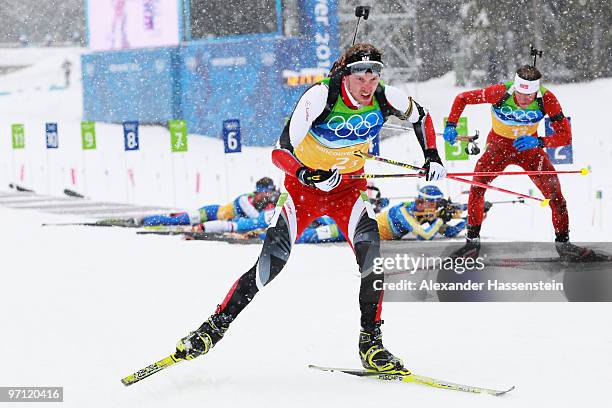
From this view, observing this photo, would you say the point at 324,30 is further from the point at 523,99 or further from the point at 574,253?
the point at 574,253

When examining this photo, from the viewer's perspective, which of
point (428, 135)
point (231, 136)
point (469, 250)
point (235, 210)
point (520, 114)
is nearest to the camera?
point (428, 135)

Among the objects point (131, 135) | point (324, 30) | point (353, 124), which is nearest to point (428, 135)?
point (353, 124)

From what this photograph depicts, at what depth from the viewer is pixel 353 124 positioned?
228 inches

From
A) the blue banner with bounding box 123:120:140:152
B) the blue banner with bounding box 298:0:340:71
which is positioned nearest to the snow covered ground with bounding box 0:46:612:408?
the blue banner with bounding box 123:120:140:152

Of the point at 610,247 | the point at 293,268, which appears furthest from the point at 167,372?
the point at 610,247

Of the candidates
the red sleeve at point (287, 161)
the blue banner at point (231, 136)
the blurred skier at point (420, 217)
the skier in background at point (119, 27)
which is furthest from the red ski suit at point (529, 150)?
the skier in background at point (119, 27)

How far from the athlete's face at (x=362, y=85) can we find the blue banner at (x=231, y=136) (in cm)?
1289

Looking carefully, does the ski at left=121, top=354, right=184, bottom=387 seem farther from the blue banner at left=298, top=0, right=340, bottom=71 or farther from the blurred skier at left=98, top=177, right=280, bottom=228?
the blue banner at left=298, top=0, right=340, bottom=71

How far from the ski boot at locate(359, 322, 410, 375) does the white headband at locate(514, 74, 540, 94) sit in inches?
180

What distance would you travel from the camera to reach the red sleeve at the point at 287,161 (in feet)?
18.4

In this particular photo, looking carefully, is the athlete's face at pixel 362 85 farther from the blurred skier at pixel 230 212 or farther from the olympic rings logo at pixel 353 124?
the blurred skier at pixel 230 212

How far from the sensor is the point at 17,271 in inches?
401

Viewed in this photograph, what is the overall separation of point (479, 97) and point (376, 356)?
487cm

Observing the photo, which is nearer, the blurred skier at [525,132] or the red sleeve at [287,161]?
the red sleeve at [287,161]
